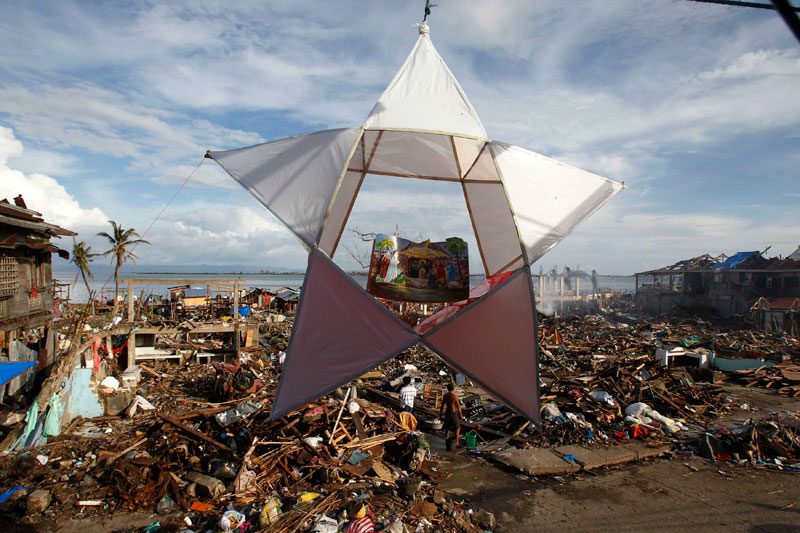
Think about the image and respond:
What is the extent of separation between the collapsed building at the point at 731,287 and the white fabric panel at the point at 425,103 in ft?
114

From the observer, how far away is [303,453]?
26.0 ft

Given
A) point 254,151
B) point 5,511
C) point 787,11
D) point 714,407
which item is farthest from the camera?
point 714,407

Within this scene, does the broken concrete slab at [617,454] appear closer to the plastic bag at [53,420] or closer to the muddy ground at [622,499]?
the muddy ground at [622,499]

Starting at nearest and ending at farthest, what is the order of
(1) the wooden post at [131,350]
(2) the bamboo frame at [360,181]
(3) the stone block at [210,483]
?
1. (2) the bamboo frame at [360,181]
2. (3) the stone block at [210,483]
3. (1) the wooden post at [131,350]

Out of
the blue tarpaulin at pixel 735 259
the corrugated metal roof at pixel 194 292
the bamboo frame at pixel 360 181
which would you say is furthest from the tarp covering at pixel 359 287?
the blue tarpaulin at pixel 735 259

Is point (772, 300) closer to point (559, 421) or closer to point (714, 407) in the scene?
point (714, 407)

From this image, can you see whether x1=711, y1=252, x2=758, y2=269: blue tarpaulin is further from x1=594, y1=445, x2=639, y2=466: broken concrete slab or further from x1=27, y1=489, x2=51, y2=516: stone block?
x1=27, y1=489, x2=51, y2=516: stone block

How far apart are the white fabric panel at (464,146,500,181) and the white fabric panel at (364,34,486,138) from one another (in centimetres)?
69

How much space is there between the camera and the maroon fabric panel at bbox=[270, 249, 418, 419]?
343cm

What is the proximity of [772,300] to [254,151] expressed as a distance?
42.1m

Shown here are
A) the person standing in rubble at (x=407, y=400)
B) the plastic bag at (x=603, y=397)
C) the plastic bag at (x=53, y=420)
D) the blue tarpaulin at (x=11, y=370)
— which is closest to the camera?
the blue tarpaulin at (x=11, y=370)

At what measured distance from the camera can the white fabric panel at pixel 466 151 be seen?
435cm

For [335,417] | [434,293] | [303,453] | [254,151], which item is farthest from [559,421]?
[254,151]

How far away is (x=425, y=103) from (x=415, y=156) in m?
1.22
